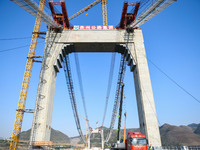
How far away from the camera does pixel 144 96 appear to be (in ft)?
89.5

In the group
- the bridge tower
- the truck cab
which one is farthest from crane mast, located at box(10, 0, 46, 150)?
the truck cab

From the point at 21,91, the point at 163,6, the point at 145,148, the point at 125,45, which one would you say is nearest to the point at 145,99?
the point at 145,148

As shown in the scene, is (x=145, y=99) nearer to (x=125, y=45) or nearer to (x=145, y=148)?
(x=145, y=148)

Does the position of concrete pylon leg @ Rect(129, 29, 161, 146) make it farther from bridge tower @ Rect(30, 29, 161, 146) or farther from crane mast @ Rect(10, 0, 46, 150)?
crane mast @ Rect(10, 0, 46, 150)

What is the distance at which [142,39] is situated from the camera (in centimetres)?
3241

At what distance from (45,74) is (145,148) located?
2256cm

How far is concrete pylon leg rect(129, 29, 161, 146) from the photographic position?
24.9m

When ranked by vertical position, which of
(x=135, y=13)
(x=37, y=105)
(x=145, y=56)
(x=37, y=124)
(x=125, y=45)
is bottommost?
(x=37, y=124)

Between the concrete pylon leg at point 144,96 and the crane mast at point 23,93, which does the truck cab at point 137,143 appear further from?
the crane mast at point 23,93

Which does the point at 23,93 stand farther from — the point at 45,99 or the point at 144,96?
the point at 144,96

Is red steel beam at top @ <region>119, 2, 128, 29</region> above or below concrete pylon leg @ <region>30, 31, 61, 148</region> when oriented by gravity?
above

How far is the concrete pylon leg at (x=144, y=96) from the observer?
2491 centimetres

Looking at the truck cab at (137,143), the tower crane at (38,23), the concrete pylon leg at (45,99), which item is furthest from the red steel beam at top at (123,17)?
the truck cab at (137,143)

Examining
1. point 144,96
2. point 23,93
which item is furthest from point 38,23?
point 144,96
